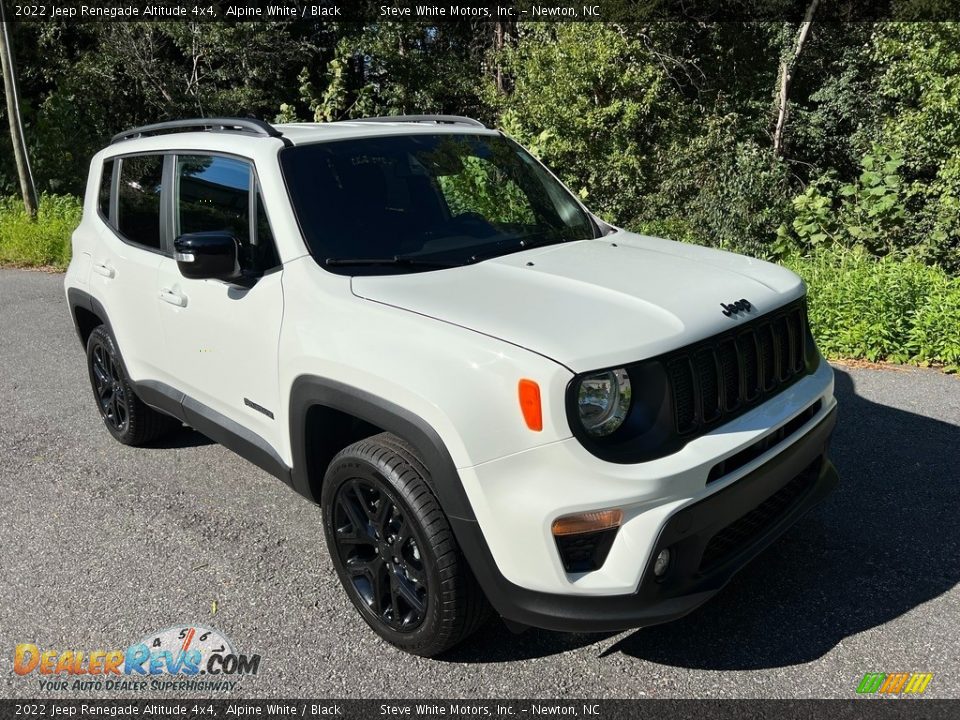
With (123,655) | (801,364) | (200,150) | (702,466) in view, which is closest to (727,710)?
(702,466)

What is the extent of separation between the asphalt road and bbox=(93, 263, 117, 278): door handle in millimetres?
1118

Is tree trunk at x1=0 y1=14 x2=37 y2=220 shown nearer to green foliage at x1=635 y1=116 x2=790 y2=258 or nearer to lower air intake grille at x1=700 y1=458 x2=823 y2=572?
green foliage at x1=635 y1=116 x2=790 y2=258

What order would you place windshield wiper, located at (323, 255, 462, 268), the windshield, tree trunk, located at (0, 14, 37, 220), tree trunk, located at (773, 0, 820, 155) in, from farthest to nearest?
tree trunk, located at (773, 0, 820, 155) → tree trunk, located at (0, 14, 37, 220) → the windshield → windshield wiper, located at (323, 255, 462, 268)

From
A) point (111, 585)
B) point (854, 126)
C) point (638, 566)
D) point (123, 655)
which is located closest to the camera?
point (638, 566)

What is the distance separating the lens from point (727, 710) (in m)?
2.68

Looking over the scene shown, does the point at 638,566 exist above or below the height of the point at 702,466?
below

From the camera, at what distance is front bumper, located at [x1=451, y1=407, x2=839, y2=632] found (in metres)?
2.51

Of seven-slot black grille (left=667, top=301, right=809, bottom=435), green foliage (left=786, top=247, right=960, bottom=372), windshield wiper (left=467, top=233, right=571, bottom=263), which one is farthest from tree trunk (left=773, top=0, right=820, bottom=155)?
seven-slot black grille (left=667, top=301, right=809, bottom=435)

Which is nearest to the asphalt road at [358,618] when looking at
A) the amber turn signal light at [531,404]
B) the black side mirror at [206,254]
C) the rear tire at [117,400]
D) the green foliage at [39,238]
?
the rear tire at [117,400]

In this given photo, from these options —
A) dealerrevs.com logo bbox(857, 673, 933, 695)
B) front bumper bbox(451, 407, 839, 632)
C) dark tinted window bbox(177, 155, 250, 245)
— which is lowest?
dealerrevs.com logo bbox(857, 673, 933, 695)

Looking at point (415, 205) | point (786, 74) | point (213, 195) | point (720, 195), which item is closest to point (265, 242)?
point (213, 195)

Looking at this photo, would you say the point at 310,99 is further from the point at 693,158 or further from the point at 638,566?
the point at 638,566

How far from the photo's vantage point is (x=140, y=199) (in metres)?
4.36

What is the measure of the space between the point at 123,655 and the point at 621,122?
1205 centimetres
